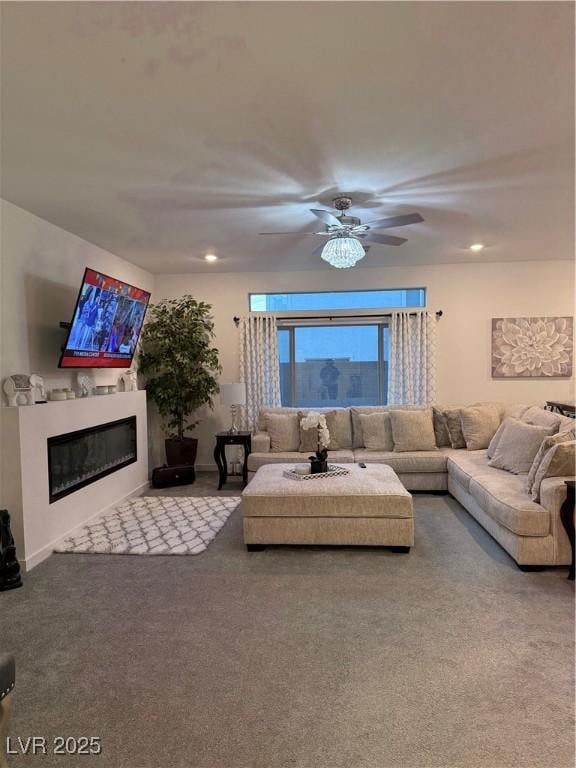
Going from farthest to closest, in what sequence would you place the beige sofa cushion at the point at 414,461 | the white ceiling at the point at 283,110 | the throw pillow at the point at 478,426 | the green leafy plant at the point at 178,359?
the green leafy plant at the point at 178,359, the throw pillow at the point at 478,426, the beige sofa cushion at the point at 414,461, the white ceiling at the point at 283,110

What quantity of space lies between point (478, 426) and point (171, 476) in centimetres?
357

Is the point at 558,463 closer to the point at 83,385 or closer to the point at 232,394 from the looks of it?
the point at 232,394

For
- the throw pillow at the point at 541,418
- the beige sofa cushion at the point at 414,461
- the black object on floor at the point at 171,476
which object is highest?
the throw pillow at the point at 541,418

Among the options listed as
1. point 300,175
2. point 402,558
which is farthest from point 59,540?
point 300,175

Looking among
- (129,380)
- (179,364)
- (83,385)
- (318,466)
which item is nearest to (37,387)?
(83,385)

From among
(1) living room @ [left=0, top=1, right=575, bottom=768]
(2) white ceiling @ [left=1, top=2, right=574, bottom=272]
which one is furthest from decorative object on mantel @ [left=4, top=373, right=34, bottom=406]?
(2) white ceiling @ [left=1, top=2, right=574, bottom=272]

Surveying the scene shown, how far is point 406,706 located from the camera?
6.05ft

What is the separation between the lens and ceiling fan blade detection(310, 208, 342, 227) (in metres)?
2.93

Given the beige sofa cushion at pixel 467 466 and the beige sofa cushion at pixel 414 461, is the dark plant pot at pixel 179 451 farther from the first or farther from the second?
the beige sofa cushion at pixel 467 466

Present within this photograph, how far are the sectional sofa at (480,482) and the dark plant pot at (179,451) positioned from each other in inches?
35.1

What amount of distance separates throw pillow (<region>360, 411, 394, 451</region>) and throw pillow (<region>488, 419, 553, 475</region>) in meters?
1.19

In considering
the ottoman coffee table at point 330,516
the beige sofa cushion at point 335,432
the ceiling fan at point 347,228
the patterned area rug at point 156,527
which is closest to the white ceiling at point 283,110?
the ceiling fan at point 347,228

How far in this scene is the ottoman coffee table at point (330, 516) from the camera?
3.34 metres

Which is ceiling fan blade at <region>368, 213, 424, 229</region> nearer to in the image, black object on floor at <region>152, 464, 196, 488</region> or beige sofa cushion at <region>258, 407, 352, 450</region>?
beige sofa cushion at <region>258, 407, 352, 450</region>
